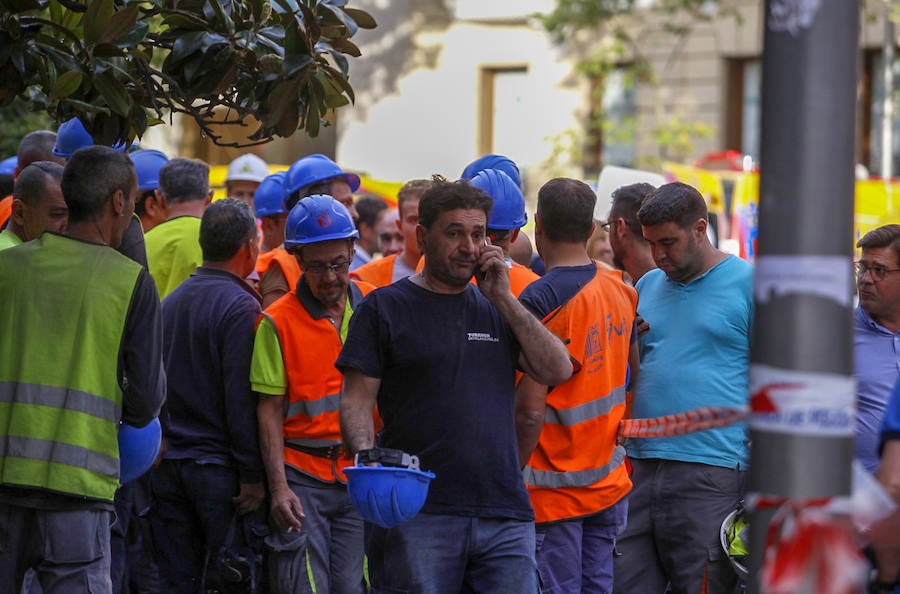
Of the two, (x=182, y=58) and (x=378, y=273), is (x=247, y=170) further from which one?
(x=182, y=58)

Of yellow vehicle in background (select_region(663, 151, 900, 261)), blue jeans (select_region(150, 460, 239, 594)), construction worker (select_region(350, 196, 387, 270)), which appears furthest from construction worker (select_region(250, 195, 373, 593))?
yellow vehicle in background (select_region(663, 151, 900, 261))

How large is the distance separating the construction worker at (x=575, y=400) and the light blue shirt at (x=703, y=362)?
1.20ft

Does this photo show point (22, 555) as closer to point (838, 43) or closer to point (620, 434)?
point (620, 434)

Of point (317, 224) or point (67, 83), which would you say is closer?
point (67, 83)

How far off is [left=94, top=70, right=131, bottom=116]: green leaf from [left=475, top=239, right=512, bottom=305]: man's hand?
136 centimetres

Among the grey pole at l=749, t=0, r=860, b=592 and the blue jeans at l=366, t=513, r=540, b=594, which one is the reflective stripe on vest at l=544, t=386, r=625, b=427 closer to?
the blue jeans at l=366, t=513, r=540, b=594

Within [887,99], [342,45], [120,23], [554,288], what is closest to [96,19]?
[120,23]

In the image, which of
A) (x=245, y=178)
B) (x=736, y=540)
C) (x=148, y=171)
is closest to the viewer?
(x=736, y=540)

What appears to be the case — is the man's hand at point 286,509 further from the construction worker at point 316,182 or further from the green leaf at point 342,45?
the construction worker at point 316,182

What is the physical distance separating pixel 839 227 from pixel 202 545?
15.2 ft

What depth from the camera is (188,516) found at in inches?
260

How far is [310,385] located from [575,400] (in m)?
1.16

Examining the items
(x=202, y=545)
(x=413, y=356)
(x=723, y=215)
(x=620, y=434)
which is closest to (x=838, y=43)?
(x=413, y=356)

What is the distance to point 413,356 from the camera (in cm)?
500
